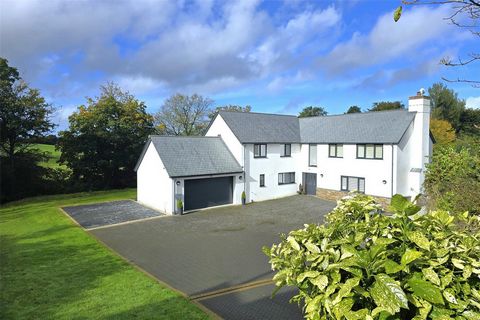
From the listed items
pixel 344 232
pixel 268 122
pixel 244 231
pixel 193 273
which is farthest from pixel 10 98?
pixel 344 232

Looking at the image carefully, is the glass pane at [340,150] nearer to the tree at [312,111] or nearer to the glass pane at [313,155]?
the glass pane at [313,155]

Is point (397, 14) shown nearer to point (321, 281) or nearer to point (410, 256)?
point (410, 256)

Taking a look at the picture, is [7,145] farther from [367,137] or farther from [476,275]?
[476,275]

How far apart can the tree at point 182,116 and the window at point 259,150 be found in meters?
26.4

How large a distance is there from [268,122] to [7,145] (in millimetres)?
25064

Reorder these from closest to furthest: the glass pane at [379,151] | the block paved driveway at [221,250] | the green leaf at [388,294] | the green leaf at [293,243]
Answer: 1. the green leaf at [388,294]
2. the green leaf at [293,243]
3. the block paved driveway at [221,250]
4. the glass pane at [379,151]

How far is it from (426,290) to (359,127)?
25915 mm

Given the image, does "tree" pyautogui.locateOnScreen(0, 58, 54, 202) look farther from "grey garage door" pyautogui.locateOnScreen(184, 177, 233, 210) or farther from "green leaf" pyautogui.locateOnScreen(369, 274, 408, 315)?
"green leaf" pyautogui.locateOnScreen(369, 274, 408, 315)

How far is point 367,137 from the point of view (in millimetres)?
25578

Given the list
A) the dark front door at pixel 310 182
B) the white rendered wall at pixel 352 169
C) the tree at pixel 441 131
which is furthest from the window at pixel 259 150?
the tree at pixel 441 131

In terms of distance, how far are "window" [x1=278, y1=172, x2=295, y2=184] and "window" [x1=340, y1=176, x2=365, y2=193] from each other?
4566 millimetres

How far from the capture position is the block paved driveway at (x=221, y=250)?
10016 millimetres

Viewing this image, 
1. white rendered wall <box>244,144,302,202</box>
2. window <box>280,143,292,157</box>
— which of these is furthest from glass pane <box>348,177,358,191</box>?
window <box>280,143,292,157</box>

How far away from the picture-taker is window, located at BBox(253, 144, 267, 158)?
27359 mm
